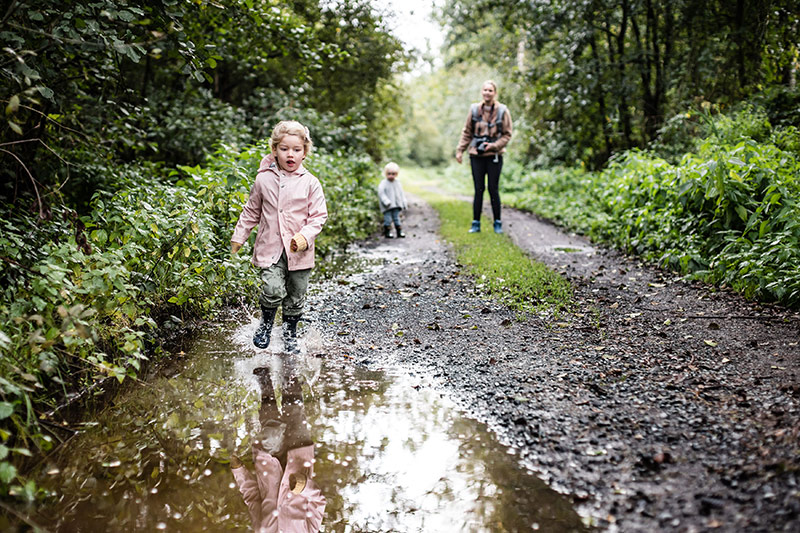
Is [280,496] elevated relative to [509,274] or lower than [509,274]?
lower

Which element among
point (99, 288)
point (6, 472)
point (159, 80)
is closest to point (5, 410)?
point (6, 472)

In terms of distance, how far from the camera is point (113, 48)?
3.91m

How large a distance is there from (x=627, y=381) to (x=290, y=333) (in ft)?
9.32

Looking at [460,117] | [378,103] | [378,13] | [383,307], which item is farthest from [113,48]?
[460,117]

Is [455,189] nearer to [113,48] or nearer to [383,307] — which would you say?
[383,307]

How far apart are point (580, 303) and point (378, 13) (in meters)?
15.4

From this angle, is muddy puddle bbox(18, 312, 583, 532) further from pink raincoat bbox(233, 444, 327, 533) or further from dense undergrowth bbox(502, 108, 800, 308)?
dense undergrowth bbox(502, 108, 800, 308)

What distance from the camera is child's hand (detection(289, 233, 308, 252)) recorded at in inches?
175

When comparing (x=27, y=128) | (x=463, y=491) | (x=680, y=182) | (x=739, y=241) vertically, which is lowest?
(x=463, y=491)

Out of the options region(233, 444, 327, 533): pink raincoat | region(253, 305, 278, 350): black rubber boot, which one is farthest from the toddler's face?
region(233, 444, 327, 533): pink raincoat

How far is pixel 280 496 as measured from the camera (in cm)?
284

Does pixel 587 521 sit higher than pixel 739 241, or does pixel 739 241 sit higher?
pixel 739 241

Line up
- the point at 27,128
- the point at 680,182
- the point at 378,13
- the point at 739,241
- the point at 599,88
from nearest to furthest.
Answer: the point at 27,128, the point at 739,241, the point at 680,182, the point at 599,88, the point at 378,13

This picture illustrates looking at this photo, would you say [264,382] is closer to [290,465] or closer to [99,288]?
[290,465]
